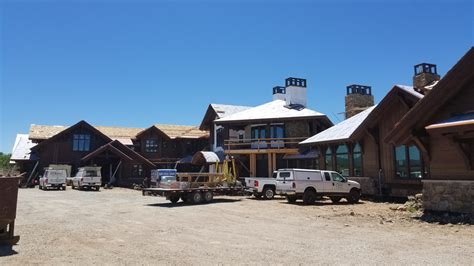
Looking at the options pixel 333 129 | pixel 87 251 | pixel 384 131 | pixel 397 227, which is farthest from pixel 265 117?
pixel 87 251

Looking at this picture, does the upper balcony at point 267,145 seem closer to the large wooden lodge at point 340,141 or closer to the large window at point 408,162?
the large wooden lodge at point 340,141

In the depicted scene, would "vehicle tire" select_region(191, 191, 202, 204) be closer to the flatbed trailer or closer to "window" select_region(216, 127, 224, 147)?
the flatbed trailer

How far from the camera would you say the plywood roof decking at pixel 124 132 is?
50.9 meters

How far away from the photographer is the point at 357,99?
34.8 meters

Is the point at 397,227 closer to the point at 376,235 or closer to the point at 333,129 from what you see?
the point at 376,235

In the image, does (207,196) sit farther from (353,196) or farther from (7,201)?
(7,201)

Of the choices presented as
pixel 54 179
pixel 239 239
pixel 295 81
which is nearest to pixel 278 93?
pixel 295 81

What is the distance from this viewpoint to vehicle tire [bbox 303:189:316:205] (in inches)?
881

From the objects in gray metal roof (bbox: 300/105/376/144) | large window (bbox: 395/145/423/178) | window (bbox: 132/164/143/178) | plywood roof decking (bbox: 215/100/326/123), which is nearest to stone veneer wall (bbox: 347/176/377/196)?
large window (bbox: 395/145/423/178)

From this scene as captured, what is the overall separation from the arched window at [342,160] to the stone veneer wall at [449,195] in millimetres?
11859

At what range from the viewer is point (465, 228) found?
41.9 feet

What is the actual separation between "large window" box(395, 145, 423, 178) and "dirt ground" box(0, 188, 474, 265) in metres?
5.46

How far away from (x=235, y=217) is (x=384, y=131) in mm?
12551

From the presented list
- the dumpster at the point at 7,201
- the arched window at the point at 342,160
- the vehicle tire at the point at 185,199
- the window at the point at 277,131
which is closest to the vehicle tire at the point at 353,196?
the arched window at the point at 342,160
